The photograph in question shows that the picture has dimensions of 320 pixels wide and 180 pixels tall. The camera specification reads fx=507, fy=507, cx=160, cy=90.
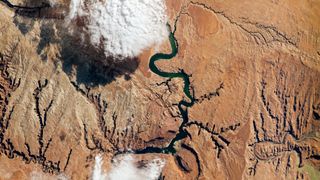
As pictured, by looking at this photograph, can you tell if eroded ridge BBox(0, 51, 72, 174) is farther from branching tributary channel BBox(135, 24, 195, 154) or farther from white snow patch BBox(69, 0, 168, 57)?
branching tributary channel BBox(135, 24, 195, 154)

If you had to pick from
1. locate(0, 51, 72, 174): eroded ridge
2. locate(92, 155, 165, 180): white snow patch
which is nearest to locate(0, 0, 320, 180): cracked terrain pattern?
locate(0, 51, 72, 174): eroded ridge

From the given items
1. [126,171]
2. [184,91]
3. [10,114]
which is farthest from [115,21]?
[126,171]

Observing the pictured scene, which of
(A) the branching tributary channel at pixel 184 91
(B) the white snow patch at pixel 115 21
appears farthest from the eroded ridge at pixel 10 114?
(A) the branching tributary channel at pixel 184 91

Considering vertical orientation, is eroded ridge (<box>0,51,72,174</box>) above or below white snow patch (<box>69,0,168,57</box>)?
below

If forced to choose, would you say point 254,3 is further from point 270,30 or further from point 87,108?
point 87,108

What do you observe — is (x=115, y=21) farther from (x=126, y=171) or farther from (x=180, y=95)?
(x=126, y=171)

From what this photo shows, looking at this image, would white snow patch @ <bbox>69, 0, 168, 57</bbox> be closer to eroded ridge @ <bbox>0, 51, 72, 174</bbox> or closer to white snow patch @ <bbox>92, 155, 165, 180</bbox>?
eroded ridge @ <bbox>0, 51, 72, 174</bbox>

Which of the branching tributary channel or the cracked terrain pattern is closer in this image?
the cracked terrain pattern
